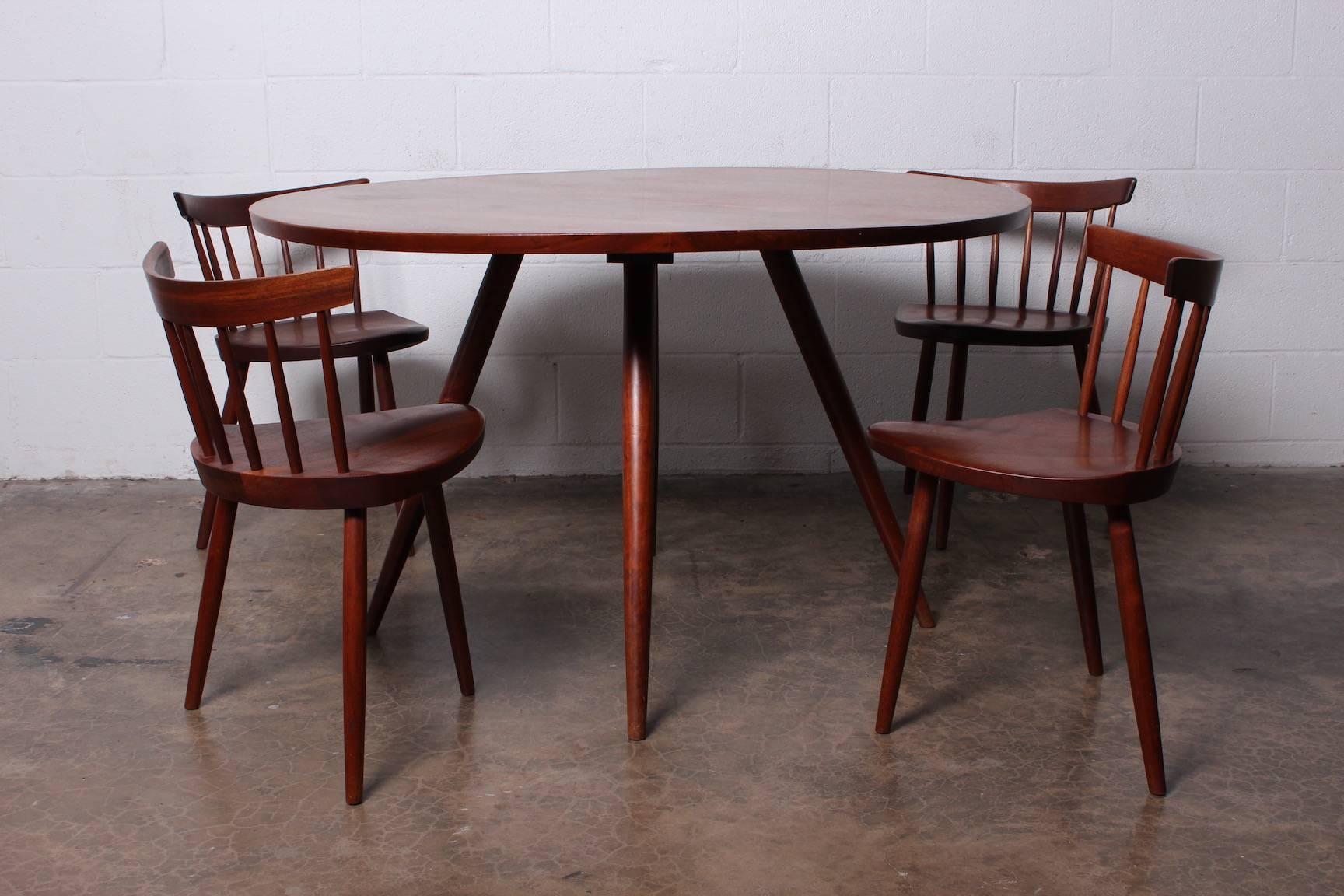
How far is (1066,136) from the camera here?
10.7 feet

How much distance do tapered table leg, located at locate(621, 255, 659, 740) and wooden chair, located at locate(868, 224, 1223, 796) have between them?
37 cm

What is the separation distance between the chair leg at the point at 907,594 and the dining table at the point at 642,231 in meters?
0.37

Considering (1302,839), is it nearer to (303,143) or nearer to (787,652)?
(787,652)

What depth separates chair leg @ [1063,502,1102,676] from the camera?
214 centimetres

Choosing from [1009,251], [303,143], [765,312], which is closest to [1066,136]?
[1009,251]

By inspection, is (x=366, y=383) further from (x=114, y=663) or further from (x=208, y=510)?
(x=114, y=663)

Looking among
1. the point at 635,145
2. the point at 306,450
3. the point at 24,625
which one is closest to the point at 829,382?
the point at 306,450

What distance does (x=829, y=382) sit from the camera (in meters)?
2.40

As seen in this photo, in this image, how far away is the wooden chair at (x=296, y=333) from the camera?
8.55 feet

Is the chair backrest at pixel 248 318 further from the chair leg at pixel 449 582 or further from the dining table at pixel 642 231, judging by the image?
the chair leg at pixel 449 582

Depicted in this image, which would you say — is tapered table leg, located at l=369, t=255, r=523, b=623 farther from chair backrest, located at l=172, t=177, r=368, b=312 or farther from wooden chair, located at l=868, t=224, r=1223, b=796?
wooden chair, located at l=868, t=224, r=1223, b=796

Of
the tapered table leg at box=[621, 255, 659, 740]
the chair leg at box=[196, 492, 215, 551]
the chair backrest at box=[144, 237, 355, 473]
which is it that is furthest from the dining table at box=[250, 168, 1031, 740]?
the chair leg at box=[196, 492, 215, 551]

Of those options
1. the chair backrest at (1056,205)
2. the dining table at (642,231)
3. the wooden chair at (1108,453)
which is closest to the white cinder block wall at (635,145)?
the chair backrest at (1056,205)

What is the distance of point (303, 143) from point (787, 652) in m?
1.88
